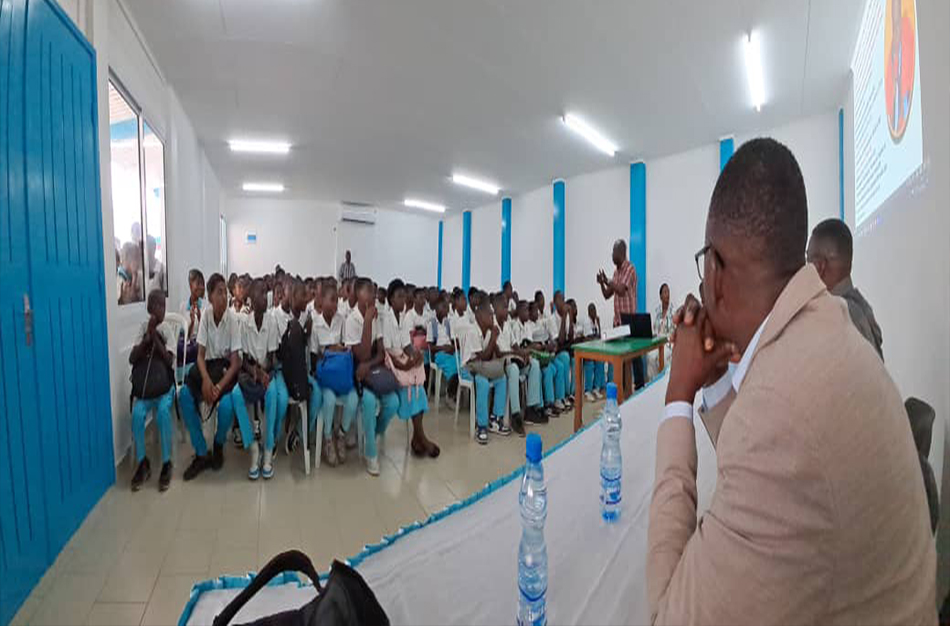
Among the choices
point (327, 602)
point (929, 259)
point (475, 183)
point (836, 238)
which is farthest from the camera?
point (475, 183)

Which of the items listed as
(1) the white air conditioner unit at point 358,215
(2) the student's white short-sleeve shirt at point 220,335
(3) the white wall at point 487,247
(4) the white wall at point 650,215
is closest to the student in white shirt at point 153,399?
(2) the student's white short-sleeve shirt at point 220,335

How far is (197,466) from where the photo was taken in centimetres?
288

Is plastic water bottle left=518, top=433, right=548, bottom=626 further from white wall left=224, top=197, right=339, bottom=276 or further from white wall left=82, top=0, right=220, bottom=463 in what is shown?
white wall left=224, top=197, right=339, bottom=276

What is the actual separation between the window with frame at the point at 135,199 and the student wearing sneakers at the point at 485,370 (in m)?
2.64

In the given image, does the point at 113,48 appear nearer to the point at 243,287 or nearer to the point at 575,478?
the point at 243,287

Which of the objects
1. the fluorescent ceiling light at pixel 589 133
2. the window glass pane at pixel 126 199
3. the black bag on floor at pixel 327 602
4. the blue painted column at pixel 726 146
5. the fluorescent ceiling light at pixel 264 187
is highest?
the fluorescent ceiling light at pixel 264 187

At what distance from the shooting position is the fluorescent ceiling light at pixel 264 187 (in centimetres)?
959

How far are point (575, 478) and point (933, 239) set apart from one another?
60.7 inches

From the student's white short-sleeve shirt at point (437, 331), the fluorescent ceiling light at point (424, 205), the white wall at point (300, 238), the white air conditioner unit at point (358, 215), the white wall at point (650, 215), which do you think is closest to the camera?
the student's white short-sleeve shirt at point (437, 331)

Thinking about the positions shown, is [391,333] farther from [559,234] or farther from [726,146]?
[559,234]

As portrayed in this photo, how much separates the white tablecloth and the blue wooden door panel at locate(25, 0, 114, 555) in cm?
183

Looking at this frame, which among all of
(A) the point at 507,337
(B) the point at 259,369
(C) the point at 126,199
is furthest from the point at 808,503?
(C) the point at 126,199

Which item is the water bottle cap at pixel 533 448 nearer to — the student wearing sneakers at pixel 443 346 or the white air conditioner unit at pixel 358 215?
the student wearing sneakers at pixel 443 346

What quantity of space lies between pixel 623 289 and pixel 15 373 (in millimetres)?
4740
